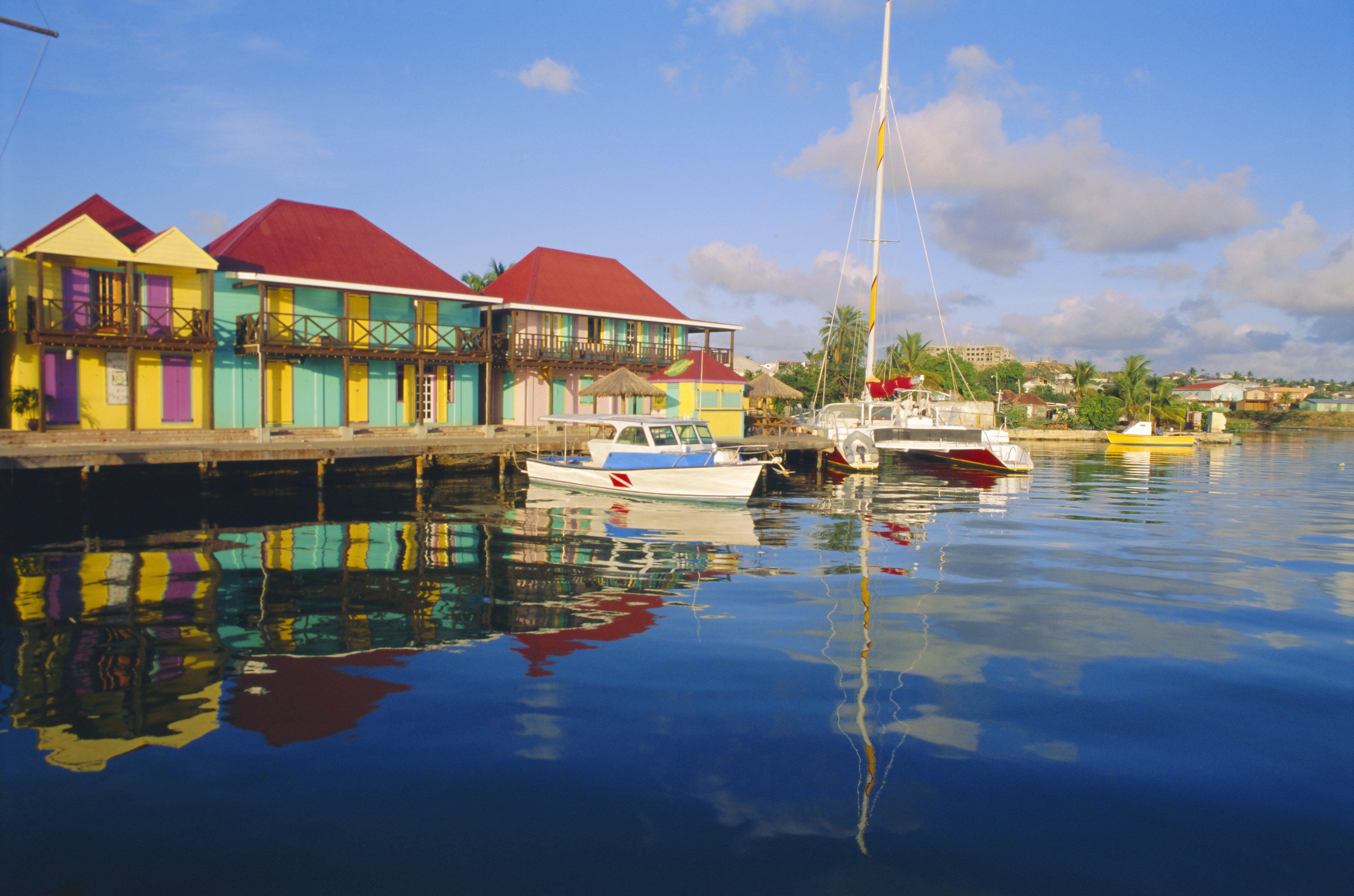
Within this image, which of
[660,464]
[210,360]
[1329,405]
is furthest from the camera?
[1329,405]

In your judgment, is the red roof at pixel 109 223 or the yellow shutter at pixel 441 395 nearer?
the red roof at pixel 109 223

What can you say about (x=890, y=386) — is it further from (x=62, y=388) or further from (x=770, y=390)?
(x=62, y=388)

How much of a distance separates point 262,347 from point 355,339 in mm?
3446

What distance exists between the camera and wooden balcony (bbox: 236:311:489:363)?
26875 mm

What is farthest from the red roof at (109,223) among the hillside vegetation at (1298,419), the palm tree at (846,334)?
the hillside vegetation at (1298,419)

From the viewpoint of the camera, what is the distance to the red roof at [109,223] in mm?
25219

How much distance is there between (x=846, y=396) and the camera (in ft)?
189

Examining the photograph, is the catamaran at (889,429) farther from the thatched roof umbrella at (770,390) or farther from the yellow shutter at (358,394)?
the yellow shutter at (358,394)

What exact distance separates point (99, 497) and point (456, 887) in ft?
69.0

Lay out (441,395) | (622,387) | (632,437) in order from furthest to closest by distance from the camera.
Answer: (441,395) < (622,387) < (632,437)

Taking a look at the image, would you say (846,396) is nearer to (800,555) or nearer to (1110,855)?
(800,555)

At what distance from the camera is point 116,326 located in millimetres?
24078

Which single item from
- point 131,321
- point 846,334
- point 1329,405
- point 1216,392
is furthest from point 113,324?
point 1329,405

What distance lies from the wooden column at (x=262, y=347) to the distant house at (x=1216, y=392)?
112 m
